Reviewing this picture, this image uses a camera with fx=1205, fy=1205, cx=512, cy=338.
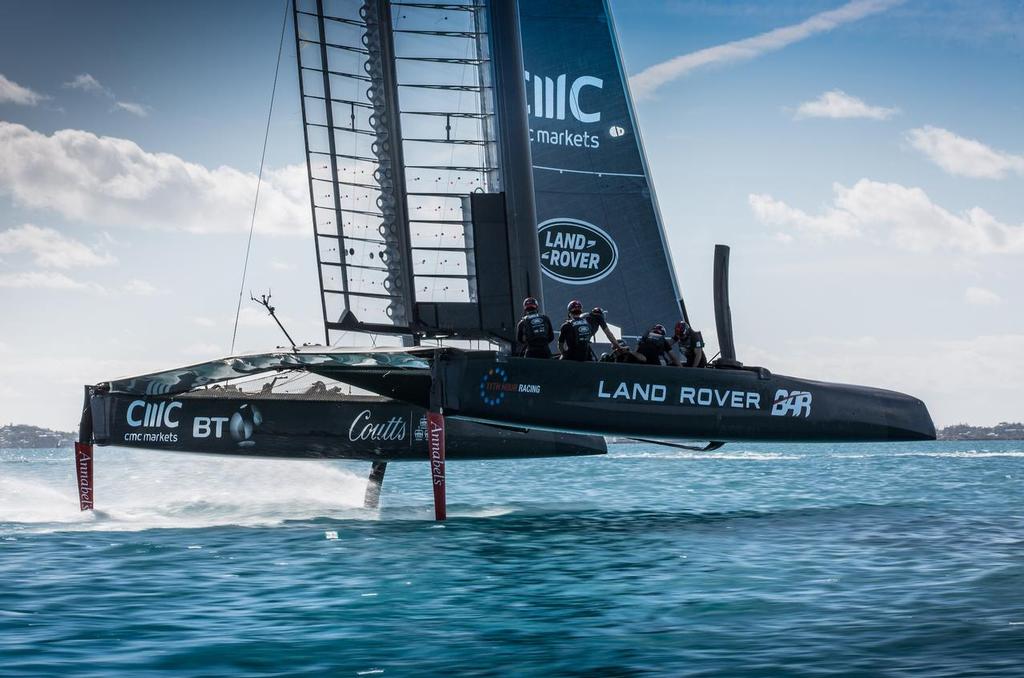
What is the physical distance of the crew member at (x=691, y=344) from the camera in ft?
41.4

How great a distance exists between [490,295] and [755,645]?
25.7ft

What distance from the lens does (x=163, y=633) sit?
236 inches

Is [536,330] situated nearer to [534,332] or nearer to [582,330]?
[534,332]

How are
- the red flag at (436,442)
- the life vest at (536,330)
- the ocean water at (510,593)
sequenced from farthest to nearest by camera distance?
1. the life vest at (536,330)
2. the red flag at (436,442)
3. the ocean water at (510,593)

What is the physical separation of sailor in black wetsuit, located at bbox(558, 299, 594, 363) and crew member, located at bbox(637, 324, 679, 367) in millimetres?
725

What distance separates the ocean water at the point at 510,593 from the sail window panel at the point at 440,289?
94.8 inches

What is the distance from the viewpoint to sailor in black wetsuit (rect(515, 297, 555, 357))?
11828 mm

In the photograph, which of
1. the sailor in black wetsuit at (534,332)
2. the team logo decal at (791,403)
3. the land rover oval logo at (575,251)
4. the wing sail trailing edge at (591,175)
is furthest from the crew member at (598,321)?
the land rover oval logo at (575,251)

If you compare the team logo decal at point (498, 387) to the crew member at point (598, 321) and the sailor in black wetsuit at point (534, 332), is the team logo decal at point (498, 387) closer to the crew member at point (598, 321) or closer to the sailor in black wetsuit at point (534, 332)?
the sailor in black wetsuit at point (534, 332)

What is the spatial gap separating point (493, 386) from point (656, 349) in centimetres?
192

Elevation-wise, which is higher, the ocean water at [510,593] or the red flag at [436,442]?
the red flag at [436,442]

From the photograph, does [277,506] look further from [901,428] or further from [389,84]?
[901,428]

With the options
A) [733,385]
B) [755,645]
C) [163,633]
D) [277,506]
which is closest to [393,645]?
[163,633]

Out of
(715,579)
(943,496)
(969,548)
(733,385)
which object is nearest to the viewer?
(715,579)
